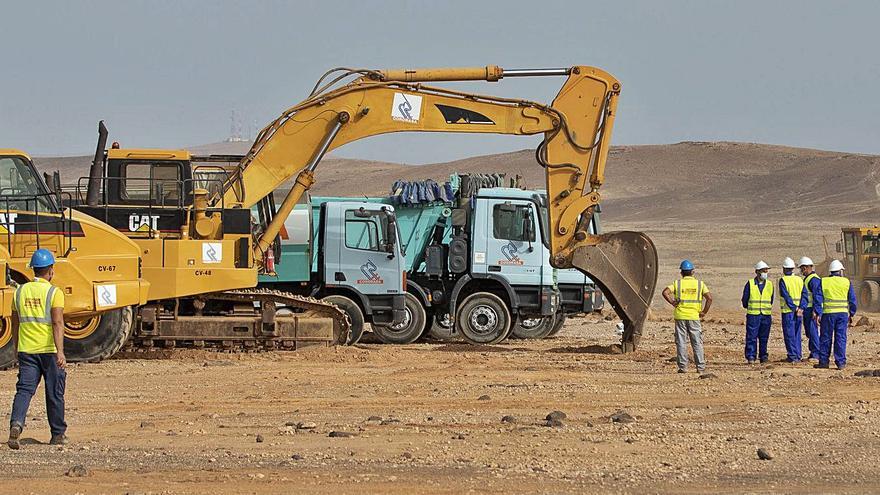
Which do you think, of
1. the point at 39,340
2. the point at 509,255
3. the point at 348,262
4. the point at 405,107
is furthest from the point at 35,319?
the point at 509,255

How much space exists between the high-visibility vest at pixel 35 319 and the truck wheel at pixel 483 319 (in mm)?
12989

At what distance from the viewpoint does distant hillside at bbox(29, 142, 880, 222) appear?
90.3 metres

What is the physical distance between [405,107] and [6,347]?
261 inches

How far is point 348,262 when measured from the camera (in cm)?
2325

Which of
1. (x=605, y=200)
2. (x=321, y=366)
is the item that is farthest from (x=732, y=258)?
(x=605, y=200)

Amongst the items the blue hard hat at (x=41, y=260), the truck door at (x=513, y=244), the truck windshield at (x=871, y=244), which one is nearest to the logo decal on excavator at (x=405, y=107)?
the truck door at (x=513, y=244)

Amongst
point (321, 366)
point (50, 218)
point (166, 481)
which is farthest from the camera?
point (321, 366)

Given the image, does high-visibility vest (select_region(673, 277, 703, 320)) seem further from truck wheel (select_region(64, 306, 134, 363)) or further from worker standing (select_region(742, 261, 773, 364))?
truck wheel (select_region(64, 306, 134, 363))

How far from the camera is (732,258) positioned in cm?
5697

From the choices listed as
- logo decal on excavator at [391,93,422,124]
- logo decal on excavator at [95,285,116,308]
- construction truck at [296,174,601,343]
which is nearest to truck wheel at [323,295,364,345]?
construction truck at [296,174,601,343]

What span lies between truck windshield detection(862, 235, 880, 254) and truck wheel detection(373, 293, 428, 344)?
53.1 feet

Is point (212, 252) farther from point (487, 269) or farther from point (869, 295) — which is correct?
point (869, 295)

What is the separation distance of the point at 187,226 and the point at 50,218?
2.63 m

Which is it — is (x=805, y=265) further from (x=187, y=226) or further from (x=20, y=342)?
(x=20, y=342)
